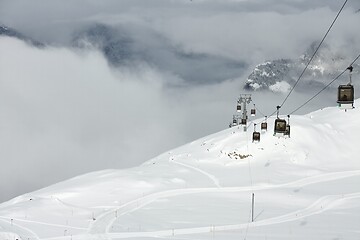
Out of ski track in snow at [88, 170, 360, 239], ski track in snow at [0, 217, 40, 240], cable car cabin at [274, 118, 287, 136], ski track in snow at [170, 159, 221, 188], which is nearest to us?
ski track in snow at [0, 217, 40, 240]

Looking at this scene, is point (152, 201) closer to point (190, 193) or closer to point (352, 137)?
point (190, 193)

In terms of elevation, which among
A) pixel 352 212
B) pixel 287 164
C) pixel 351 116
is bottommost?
pixel 352 212

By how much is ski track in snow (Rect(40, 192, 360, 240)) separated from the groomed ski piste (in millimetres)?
96

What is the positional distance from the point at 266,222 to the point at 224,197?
553 inches

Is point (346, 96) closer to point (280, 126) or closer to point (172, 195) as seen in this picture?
point (280, 126)

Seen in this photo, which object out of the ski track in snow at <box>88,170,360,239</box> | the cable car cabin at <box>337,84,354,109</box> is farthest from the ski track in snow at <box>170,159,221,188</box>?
the cable car cabin at <box>337,84,354,109</box>

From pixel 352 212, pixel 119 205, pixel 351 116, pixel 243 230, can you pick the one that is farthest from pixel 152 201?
pixel 351 116

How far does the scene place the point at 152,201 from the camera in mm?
54500

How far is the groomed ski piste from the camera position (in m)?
40.4

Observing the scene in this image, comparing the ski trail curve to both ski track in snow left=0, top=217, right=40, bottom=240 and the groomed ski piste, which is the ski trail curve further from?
ski track in snow left=0, top=217, right=40, bottom=240

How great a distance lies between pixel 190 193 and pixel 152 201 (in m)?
7.17

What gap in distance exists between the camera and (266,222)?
142 ft

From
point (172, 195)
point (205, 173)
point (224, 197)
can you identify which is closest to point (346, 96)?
point (224, 197)

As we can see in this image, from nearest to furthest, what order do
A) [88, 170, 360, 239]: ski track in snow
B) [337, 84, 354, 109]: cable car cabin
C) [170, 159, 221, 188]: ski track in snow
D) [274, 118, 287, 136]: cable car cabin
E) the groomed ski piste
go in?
[337, 84, 354, 109]: cable car cabin < the groomed ski piste < [88, 170, 360, 239]: ski track in snow < [274, 118, 287, 136]: cable car cabin < [170, 159, 221, 188]: ski track in snow
